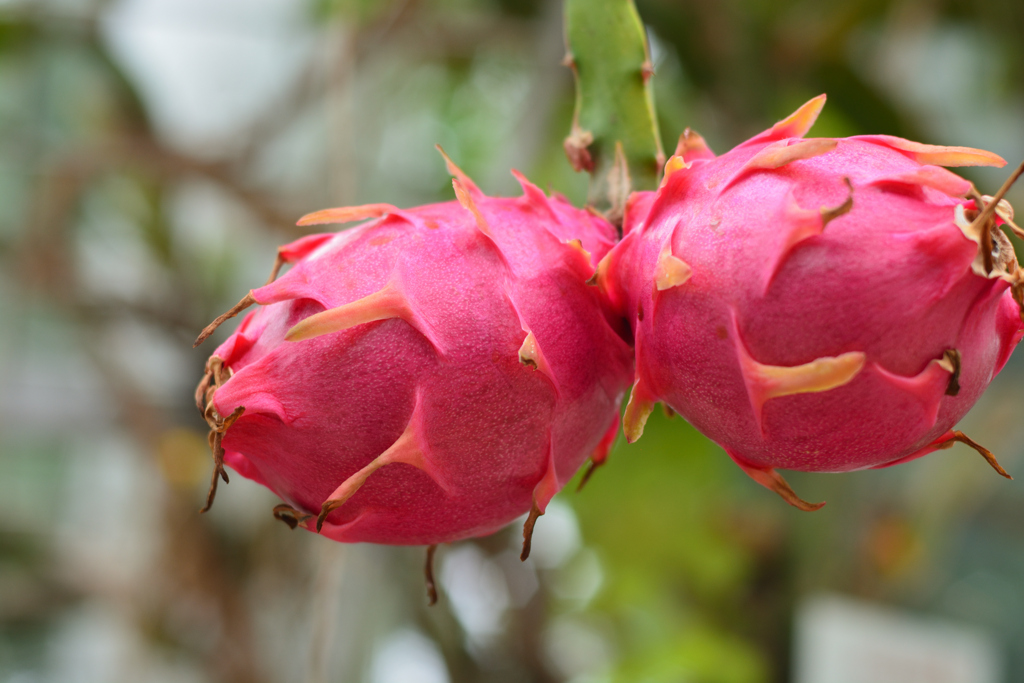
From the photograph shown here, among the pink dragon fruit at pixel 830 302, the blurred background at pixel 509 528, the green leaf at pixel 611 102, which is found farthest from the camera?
the blurred background at pixel 509 528

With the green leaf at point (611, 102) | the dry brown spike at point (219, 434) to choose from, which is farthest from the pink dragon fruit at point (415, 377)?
the green leaf at point (611, 102)

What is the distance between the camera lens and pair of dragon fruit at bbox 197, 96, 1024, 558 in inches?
9.5

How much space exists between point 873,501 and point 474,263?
126cm

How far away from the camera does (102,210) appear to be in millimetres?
2236

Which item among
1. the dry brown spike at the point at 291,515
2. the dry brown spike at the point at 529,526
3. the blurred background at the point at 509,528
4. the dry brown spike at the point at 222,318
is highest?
the dry brown spike at the point at 222,318

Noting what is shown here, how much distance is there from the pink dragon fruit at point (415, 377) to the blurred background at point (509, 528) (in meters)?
0.33

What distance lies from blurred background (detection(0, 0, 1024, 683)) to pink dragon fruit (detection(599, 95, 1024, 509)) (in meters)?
0.40

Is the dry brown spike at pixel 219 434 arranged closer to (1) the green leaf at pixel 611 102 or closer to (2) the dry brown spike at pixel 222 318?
(2) the dry brown spike at pixel 222 318

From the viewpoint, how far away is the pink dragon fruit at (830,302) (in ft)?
0.78

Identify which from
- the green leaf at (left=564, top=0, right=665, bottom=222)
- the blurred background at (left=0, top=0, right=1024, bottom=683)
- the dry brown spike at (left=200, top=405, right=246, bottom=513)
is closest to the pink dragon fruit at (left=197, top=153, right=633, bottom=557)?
the dry brown spike at (left=200, top=405, right=246, bottom=513)

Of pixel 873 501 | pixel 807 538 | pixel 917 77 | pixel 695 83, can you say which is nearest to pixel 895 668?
pixel 807 538

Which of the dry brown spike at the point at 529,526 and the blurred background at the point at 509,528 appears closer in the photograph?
the dry brown spike at the point at 529,526

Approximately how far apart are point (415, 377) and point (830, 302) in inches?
4.9

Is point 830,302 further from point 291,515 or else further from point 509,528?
point 509,528
